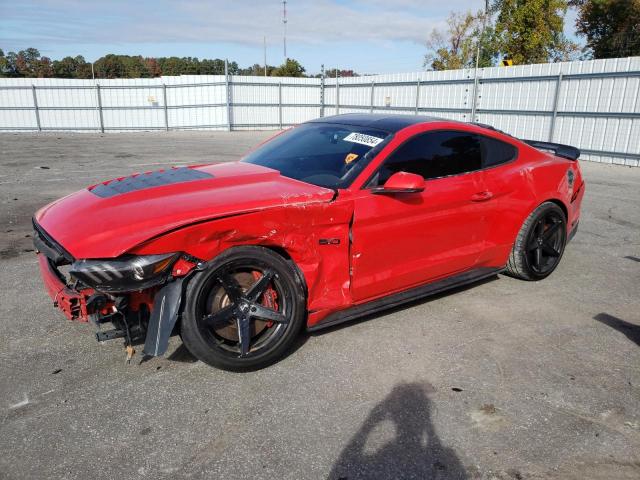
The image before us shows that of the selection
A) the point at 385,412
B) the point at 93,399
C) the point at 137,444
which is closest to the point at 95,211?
the point at 93,399

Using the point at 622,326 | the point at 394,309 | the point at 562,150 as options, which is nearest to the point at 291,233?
the point at 394,309

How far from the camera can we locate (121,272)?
2.64 m

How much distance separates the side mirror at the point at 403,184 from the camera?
131 inches

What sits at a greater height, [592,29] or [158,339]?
[592,29]

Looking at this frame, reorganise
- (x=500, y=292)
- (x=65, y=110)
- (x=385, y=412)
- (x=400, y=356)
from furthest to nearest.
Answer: (x=65, y=110) < (x=500, y=292) < (x=400, y=356) < (x=385, y=412)

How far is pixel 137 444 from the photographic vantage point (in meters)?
2.48

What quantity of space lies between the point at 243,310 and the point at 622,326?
115 inches

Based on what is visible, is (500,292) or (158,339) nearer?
(158,339)

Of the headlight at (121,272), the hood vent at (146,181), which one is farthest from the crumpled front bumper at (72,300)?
the hood vent at (146,181)

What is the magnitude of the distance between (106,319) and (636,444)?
286 centimetres

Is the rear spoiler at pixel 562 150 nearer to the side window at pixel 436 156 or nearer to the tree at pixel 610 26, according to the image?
the side window at pixel 436 156

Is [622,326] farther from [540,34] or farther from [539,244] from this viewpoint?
[540,34]

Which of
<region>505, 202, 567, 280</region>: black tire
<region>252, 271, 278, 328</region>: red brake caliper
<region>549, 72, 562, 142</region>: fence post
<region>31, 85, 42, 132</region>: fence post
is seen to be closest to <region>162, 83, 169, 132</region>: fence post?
<region>31, 85, 42, 132</region>: fence post

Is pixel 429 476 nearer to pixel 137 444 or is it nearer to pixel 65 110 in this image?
pixel 137 444
